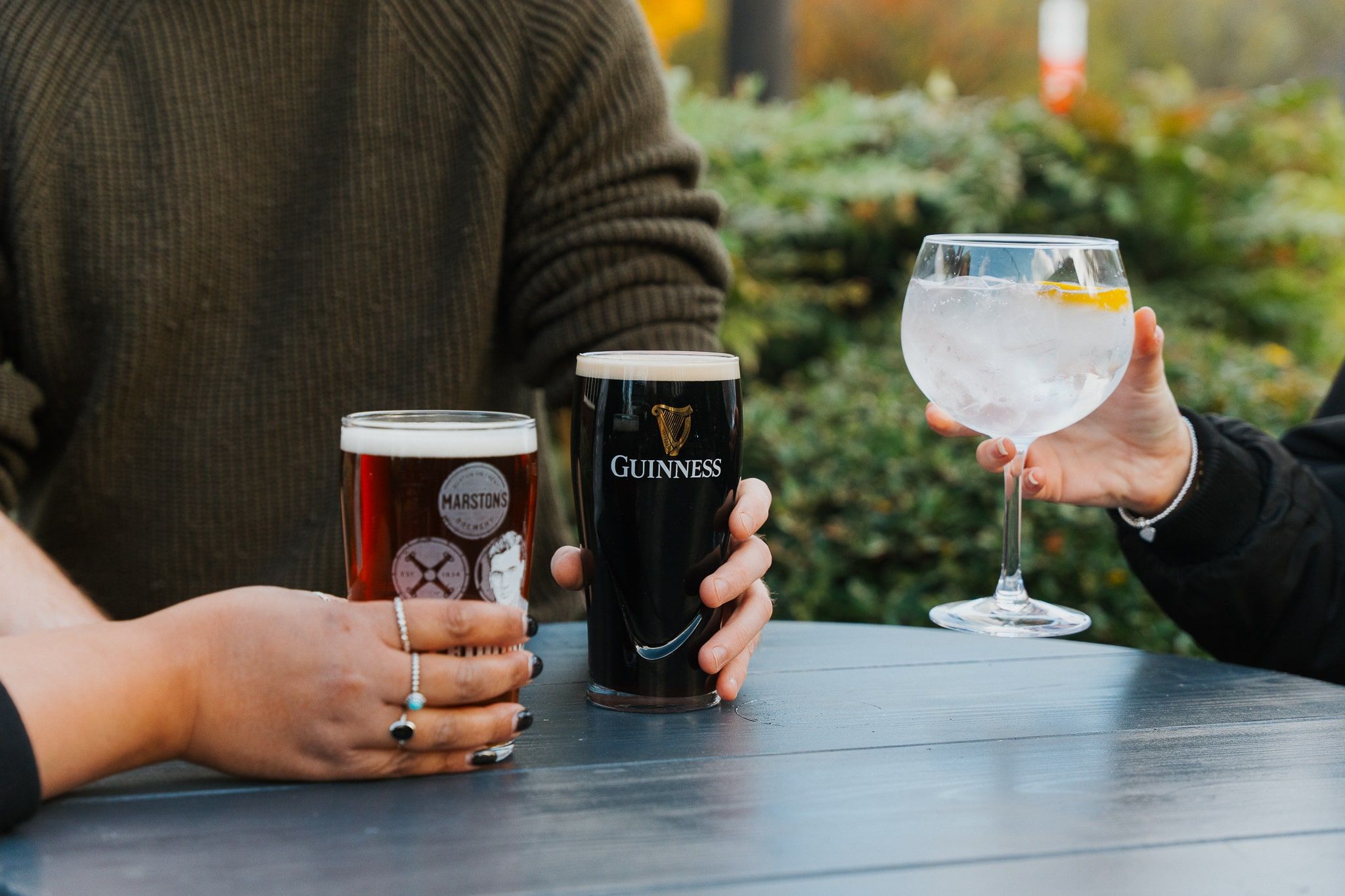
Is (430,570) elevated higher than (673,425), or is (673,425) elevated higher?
(673,425)

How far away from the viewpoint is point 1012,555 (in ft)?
4.65

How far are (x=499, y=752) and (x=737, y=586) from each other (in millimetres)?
289

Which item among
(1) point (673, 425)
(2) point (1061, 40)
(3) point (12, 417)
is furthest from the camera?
(2) point (1061, 40)

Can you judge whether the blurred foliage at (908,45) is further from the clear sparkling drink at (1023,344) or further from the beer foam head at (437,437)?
the beer foam head at (437,437)

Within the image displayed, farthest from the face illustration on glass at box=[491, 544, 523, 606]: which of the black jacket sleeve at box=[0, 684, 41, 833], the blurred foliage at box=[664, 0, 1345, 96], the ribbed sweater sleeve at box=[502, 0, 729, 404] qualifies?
the blurred foliage at box=[664, 0, 1345, 96]

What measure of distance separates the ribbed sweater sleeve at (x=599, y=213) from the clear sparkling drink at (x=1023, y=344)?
669mm

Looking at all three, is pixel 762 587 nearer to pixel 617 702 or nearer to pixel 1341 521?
pixel 617 702

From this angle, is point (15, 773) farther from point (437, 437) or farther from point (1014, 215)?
point (1014, 215)

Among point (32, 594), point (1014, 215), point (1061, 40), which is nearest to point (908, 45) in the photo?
point (1061, 40)

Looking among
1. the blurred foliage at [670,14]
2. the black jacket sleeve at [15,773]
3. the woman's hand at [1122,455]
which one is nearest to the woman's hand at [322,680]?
the black jacket sleeve at [15,773]

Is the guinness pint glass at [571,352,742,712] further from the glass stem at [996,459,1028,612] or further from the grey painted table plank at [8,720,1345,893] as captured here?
the glass stem at [996,459,1028,612]

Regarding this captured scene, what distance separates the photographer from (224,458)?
2.09 m

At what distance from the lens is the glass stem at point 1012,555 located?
4.60 ft

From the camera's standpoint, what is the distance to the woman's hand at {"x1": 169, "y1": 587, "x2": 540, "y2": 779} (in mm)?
972
